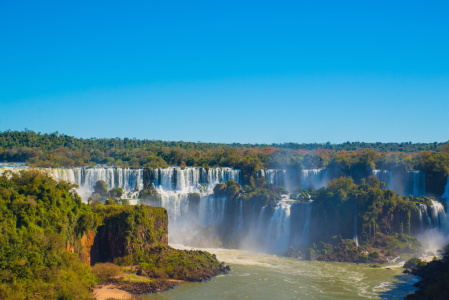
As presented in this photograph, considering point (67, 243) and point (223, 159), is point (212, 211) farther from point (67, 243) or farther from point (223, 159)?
point (67, 243)

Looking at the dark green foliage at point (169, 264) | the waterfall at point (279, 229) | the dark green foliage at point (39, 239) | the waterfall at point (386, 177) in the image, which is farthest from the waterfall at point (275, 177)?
the dark green foliage at point (39, 239)

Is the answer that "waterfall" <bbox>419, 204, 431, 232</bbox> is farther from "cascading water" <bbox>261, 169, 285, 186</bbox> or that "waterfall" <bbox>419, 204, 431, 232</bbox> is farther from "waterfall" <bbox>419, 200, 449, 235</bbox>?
"cascading water" <bbox>261, 169, 285, 186</bbox>

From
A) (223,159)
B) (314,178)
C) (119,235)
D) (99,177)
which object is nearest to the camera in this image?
(119,235)

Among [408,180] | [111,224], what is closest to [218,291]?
[111,224]

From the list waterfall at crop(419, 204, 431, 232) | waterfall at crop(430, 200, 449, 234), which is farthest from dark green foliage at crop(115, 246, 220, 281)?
waterfall at crop(430, 200, 449, 234)

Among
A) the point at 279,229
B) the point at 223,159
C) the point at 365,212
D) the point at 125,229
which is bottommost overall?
the point at 279,229

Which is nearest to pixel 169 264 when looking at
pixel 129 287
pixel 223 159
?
pixel 129 287

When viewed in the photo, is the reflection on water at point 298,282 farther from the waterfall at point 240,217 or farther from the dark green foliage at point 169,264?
the waterfall at point 240,217
